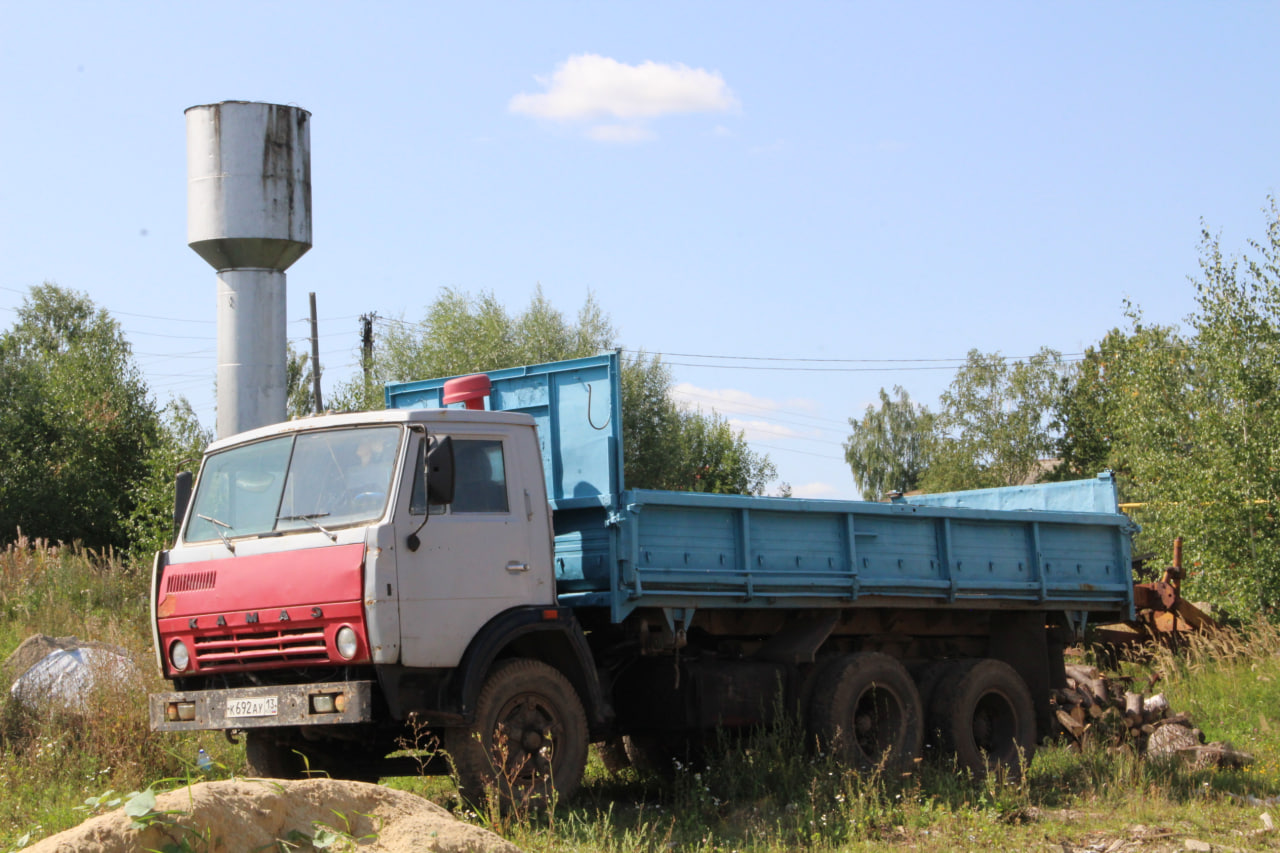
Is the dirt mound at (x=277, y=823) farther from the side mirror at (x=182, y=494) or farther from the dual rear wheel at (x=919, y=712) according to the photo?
Result: the dual rear wheel at (x=919, y=712)

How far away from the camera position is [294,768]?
8250 millimetres

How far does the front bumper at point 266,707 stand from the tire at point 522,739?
66cm

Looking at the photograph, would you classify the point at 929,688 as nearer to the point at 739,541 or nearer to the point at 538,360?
the point at 739,541

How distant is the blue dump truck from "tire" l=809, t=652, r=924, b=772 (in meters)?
0.02

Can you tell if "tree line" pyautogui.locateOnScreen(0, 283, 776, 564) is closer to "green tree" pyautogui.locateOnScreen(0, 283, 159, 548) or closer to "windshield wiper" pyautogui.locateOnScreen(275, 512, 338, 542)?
"green tree" pyautogui.locateOnScreen(0, 283, 159, 548)

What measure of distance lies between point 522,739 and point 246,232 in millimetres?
7444

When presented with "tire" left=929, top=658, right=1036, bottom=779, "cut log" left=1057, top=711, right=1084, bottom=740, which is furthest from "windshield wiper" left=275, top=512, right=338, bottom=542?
"cut log" left=1057, top=711, right=1084, bottom=740

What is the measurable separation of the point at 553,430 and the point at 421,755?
8.31 feet

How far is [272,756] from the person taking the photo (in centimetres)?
813

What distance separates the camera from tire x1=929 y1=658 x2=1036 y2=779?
32.8 ft

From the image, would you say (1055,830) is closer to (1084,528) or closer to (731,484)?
(1084,528)

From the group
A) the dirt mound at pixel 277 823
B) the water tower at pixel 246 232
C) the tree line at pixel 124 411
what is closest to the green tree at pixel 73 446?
the tree line at pixel 124 411

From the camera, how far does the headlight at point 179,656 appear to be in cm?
756

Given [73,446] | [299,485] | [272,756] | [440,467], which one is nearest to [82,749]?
[272,756]
